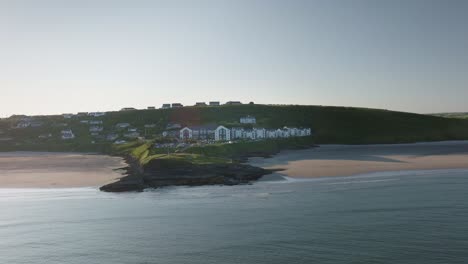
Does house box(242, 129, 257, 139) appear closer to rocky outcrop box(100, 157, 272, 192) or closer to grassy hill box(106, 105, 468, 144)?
grassy hill box(106, 105, 468, 144)

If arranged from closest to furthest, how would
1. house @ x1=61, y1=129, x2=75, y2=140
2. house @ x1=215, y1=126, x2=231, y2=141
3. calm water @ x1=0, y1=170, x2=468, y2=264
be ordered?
calm water @ x1=0, y1=170, x2=468, y2=264 → house @ x1=215, y1=126, x2=231, y2=141 → house @ x1=61, y1=129, x2=75, y2=140

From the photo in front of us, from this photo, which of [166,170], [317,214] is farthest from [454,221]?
[166,170]

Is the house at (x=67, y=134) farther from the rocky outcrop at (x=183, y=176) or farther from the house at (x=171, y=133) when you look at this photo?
the rocky outcrop at (x=183, y=176)

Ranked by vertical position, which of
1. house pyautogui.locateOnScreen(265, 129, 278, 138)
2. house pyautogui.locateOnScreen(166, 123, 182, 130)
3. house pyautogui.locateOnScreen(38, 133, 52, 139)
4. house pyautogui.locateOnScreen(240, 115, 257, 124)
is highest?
house pyautogui.locateOnScreen(240, 115, 257, 124)

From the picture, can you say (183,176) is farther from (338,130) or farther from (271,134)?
(338,130)

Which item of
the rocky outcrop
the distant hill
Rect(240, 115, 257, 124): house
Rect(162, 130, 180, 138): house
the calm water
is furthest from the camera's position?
Rect(240, 115, 257, 124): house

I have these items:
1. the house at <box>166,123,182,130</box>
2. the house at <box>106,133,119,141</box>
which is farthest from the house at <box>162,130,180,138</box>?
the house at <box>106,133,119,141</box>

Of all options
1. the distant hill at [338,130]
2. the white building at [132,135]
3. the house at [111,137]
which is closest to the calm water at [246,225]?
the distant hill at [338,130]
